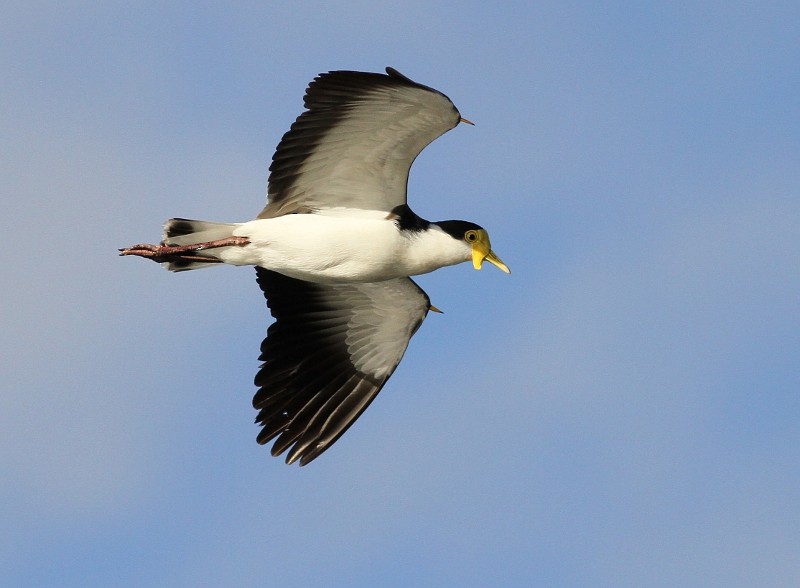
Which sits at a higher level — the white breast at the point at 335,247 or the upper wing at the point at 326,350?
the white breast at the point at 335,247

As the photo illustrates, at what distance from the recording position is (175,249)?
15.0 metres

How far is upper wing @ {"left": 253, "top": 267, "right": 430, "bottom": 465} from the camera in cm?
1585

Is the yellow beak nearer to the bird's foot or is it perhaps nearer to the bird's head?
the bird's head

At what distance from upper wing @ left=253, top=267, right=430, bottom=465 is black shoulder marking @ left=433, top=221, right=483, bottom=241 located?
952 mm

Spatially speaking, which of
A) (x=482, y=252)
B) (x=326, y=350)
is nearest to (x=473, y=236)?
(x=482, y=252)

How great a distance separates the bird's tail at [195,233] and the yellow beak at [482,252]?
237cm

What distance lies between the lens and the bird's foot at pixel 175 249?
14906 millimetres

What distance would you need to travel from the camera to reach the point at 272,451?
51.4ft

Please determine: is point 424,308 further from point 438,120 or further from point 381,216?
point 438,120

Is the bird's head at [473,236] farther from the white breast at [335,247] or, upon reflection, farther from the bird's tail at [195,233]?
the bird's tail at [195,233]

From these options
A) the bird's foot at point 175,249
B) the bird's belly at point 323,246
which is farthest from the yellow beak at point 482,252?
the bird's foot at point 175,249

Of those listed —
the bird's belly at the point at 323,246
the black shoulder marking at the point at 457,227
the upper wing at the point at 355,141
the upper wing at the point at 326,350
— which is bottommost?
the upper wing at the point at 326,350

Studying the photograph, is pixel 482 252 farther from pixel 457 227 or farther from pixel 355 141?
pixel 355 141

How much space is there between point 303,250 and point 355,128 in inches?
50.1
